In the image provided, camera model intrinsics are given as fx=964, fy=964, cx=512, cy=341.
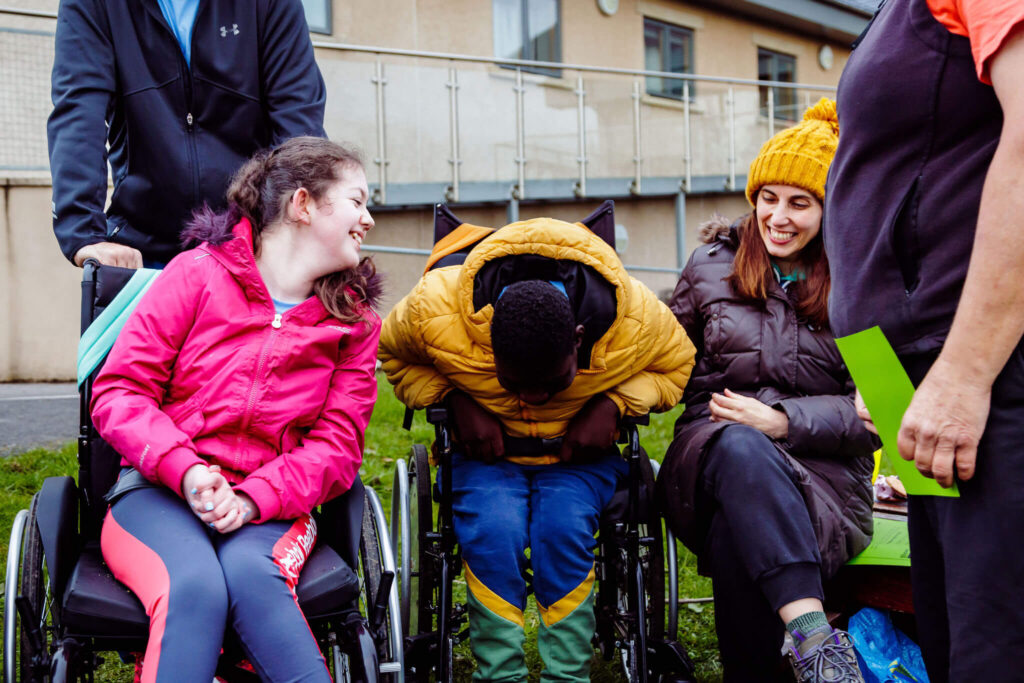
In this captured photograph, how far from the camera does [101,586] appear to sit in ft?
6.73

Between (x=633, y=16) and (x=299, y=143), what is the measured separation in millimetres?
11702

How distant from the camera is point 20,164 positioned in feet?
24.6

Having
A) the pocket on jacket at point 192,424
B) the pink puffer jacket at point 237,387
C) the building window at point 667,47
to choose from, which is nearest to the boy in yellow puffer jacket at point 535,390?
the pink puffer jacket at point 237,387

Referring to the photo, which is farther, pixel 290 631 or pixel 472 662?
pixel 472 662

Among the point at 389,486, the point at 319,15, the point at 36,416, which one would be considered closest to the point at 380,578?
the point at 389,486

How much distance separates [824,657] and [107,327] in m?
1.96

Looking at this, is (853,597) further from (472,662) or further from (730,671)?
(472,662)

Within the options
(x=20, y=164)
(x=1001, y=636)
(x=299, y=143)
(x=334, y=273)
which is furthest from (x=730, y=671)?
(x=20, y=164)

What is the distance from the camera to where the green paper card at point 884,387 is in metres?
1.68

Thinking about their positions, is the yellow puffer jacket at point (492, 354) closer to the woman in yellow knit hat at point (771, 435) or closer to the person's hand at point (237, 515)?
the woman in yellow knit hat at point (771, 435)

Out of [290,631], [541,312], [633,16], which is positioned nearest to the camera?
[290,631]

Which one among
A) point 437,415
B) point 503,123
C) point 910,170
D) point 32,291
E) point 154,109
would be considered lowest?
point 437,415

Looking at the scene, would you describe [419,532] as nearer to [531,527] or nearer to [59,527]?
[531,527]

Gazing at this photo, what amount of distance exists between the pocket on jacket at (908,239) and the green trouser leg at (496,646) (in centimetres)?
141
